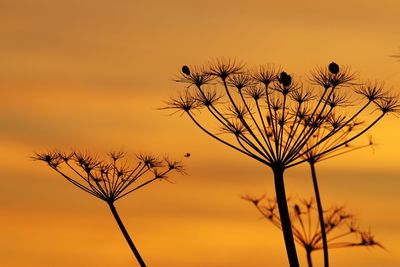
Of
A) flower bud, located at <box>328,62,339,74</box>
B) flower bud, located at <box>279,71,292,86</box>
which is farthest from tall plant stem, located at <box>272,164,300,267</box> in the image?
flower bud, located at <box>328,62,339,74</box>

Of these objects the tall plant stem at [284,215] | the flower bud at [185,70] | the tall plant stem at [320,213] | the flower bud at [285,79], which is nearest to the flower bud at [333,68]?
the flower bud at [285,79]

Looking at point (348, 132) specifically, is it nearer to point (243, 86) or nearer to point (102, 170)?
point (243, 86)

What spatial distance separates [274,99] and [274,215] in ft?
12.7

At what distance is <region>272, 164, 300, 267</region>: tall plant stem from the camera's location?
19328 millimetres

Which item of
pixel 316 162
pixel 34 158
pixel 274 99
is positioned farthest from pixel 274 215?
pixel 34 158

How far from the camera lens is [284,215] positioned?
19.5 metres

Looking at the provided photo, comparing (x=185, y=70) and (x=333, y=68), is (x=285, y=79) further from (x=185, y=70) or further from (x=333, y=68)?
(x=185, y=70)

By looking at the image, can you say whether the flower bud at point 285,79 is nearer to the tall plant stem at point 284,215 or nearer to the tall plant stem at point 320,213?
the tall plant stem at point 284,215

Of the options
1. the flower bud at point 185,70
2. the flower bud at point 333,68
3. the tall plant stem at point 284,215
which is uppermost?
the flower bud at point 185,70

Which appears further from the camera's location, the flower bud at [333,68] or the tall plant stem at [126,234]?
the tall plant stem at [126,234]

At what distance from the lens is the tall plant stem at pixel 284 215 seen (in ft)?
63.4

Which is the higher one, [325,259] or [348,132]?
[348,132]

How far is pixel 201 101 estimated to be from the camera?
20.8 m

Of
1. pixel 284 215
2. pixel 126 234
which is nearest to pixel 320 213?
pixel 284 215
